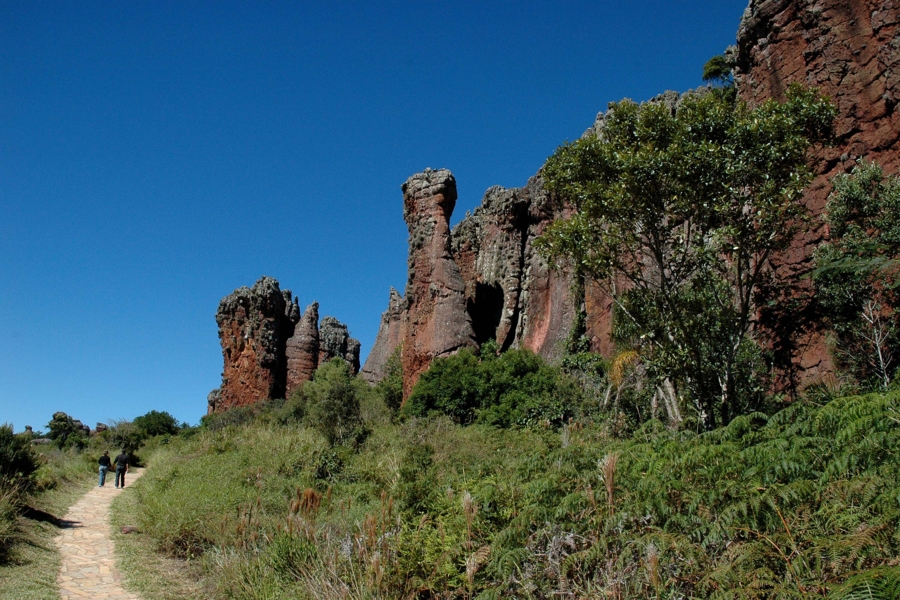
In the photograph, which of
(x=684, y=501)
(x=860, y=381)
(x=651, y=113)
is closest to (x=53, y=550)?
(x=684, y=501)

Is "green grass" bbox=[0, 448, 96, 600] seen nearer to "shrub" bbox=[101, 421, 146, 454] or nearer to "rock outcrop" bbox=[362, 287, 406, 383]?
"shrub" bbox=[101, 421, 146, 454]

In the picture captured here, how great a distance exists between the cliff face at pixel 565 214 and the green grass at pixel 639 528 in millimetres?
7516

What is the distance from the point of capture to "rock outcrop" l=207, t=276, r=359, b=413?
45.0 meters

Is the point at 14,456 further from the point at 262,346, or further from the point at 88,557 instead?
the point at 262,346

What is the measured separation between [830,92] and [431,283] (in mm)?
16812

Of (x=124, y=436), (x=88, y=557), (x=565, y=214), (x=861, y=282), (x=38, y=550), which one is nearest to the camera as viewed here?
(x=38, y=550)

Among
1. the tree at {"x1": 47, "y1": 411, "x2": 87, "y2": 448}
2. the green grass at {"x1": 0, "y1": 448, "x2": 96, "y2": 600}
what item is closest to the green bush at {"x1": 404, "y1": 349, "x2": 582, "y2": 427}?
the green grass at {"x1": 0, "y1": 448, "x2": 96, "y2": 600}

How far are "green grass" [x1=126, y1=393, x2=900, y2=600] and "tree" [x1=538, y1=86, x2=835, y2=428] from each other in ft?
10.4

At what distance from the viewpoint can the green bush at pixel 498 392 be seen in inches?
835

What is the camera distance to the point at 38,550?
34.3 ft

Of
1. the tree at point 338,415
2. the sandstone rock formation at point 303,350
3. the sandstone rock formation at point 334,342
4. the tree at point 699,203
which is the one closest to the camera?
the tree at point 699,203

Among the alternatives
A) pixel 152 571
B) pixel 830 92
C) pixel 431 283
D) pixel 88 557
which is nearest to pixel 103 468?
pixel 88 557

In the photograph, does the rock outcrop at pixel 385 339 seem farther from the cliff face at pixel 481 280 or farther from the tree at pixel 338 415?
the tree at pixel 338 415

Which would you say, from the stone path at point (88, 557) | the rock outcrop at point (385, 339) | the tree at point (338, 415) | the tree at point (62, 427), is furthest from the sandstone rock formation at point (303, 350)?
the stone path at point (88, 557)
